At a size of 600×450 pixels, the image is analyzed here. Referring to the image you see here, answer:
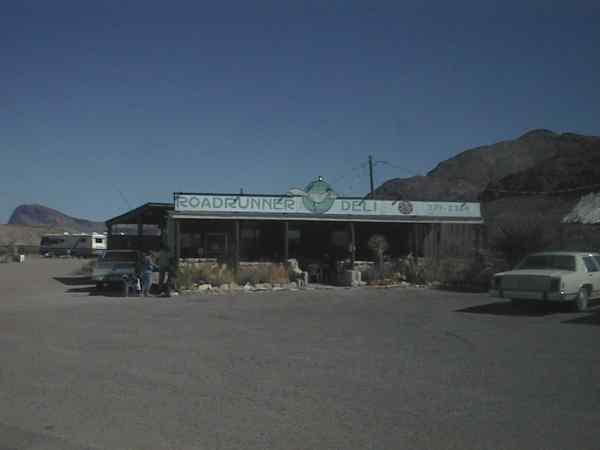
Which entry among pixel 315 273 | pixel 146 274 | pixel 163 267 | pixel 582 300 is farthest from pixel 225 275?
pixel 582 300

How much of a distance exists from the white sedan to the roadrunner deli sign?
37.8 ft

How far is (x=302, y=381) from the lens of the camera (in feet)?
26.4

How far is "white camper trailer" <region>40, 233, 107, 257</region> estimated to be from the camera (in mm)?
71312

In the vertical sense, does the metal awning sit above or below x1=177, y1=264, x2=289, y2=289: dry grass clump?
above

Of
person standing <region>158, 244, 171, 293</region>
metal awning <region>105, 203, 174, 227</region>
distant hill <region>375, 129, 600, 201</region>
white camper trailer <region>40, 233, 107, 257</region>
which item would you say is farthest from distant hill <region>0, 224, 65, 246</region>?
person standing <region>158, 244, 171, 293</region>

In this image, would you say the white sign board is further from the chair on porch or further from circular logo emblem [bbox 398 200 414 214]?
the chair on porch

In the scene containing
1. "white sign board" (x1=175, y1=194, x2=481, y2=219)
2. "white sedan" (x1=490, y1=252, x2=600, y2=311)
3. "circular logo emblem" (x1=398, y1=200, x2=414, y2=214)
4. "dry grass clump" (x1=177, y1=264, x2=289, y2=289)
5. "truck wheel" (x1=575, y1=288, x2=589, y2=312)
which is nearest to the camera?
"white sedan" (x1=490, y1=252, x2=600, y2=311)

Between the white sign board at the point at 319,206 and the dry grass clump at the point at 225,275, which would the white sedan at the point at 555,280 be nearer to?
the dry grass clump at the point at 225,275

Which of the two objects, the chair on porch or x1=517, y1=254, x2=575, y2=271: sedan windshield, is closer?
x1=517, y1=254, x2=575, y2=271: sedan windshield

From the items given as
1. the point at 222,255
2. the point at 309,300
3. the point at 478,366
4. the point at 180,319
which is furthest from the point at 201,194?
the point at 478,366

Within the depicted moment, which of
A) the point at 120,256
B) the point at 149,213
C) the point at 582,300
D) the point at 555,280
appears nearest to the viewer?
the point at 555,280

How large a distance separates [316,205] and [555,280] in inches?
532

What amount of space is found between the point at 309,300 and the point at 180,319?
572 cm

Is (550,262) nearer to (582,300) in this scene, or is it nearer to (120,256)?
(582,300)
